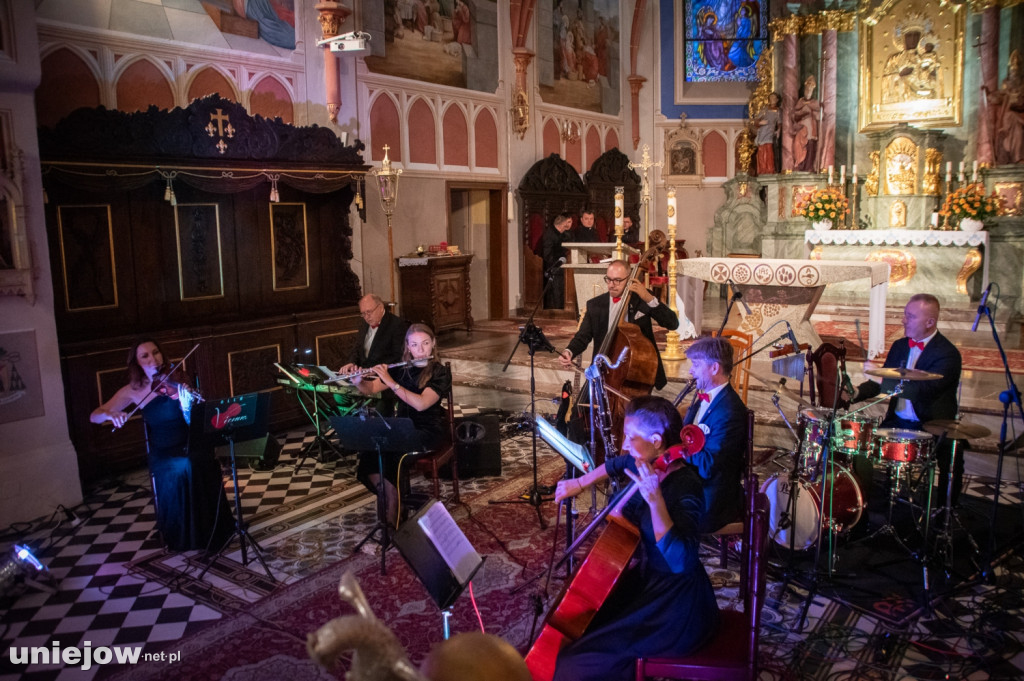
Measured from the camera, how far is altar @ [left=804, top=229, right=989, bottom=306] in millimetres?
12984

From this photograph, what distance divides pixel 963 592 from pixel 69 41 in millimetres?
9010

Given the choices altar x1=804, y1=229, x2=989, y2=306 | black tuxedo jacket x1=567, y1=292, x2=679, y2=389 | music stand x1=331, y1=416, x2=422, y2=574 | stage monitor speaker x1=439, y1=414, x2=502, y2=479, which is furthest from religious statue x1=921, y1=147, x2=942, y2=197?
music stand x1=331, y1=416, x2=422, y2=574

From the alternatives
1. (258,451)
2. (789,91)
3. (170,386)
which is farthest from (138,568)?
(789,91)

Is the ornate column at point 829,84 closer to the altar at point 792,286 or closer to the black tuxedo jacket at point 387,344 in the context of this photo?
the altar at point 792,286

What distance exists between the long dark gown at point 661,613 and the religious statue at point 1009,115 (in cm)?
1345

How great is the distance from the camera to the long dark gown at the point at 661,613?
10.6 feet

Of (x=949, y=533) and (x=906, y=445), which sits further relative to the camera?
(x=949, y=533)

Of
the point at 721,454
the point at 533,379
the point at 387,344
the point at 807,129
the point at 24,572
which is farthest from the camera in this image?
the point at 807,129

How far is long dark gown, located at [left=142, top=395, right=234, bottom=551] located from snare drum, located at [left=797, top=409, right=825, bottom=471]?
388 centimetres

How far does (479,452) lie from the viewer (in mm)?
6934

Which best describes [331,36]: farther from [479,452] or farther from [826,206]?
[826,206]

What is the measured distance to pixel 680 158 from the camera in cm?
1819

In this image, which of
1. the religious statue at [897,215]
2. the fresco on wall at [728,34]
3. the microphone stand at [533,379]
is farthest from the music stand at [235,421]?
the fresco on wall at [728,34]

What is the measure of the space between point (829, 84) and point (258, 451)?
535 inches
